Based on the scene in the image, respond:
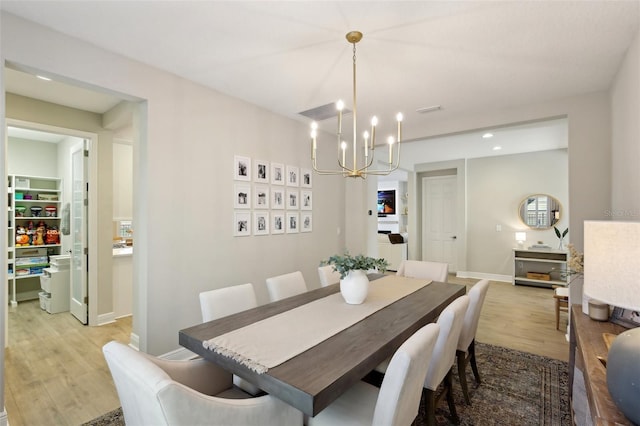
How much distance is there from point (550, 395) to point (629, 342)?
1849 millimetres

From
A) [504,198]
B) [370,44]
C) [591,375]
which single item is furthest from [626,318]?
[504,198]

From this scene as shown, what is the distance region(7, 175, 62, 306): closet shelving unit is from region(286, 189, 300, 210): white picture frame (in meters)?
4.21

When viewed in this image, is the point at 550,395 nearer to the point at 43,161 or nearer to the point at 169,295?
the point at 169,295

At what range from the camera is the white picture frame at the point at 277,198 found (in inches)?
147

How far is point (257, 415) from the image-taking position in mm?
1194

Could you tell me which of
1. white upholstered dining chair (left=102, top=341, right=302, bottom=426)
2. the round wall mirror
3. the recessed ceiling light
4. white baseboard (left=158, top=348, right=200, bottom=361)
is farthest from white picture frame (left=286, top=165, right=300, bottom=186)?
the round wall mirror

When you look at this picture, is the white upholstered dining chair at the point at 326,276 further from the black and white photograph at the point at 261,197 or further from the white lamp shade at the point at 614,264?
the white lamp shade at the point at 614,264

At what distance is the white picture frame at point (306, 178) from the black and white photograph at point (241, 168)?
2.95 feet

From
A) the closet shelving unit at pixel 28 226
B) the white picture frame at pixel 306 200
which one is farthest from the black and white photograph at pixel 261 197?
the closet shelving unit at pixel 28 226

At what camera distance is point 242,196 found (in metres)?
3.38

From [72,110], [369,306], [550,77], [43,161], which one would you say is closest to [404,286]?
[369,306]

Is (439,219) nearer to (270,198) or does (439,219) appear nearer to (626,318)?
(270,198)

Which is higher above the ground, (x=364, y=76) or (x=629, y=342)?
(x=364, y=76)

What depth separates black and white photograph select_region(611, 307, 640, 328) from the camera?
69.1 inches
